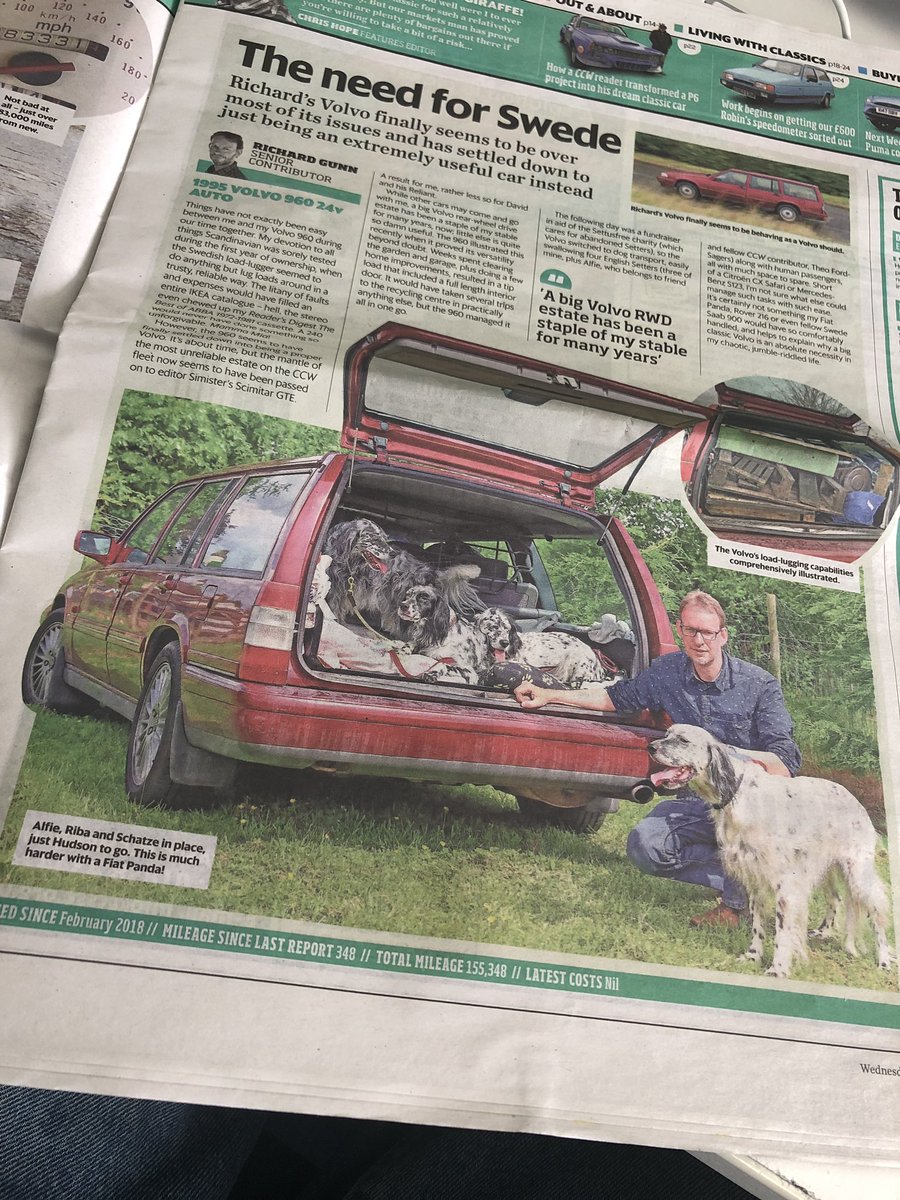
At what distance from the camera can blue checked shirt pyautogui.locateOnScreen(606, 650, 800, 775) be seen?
0.83 metres

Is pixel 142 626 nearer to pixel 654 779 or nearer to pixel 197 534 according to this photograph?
pixel 197 534

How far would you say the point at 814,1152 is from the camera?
703mm

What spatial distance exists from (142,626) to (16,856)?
0.23 m

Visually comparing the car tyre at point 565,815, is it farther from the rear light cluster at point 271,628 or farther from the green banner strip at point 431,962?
the rear light cluster at point 271,628

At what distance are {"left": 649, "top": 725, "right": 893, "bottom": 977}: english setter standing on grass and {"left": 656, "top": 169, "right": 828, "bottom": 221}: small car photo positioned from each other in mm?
680

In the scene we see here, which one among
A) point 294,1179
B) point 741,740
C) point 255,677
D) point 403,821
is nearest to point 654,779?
point 741,740

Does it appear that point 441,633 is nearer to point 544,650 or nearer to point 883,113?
point 544,650

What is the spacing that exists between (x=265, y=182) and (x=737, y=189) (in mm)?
585

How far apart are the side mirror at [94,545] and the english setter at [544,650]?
37 cm

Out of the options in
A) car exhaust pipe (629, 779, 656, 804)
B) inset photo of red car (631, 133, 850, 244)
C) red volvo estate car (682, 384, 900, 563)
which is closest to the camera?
car exhaust pipe (629, 779, 656, 804)

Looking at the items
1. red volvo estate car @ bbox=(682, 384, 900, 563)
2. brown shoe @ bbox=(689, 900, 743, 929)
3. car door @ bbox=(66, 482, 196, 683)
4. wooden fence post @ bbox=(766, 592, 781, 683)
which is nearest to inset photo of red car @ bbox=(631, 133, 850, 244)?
red volvo estate car @ bbox=(682, 384, 900, 563)

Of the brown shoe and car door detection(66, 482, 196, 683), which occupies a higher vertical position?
car door detection(66, 482, 196, 683)

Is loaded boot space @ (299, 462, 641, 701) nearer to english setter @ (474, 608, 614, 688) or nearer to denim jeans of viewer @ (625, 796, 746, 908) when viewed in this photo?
english setter @ (474, 608, 614, 688)

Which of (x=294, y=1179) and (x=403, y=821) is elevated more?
(x=403, y=821)
